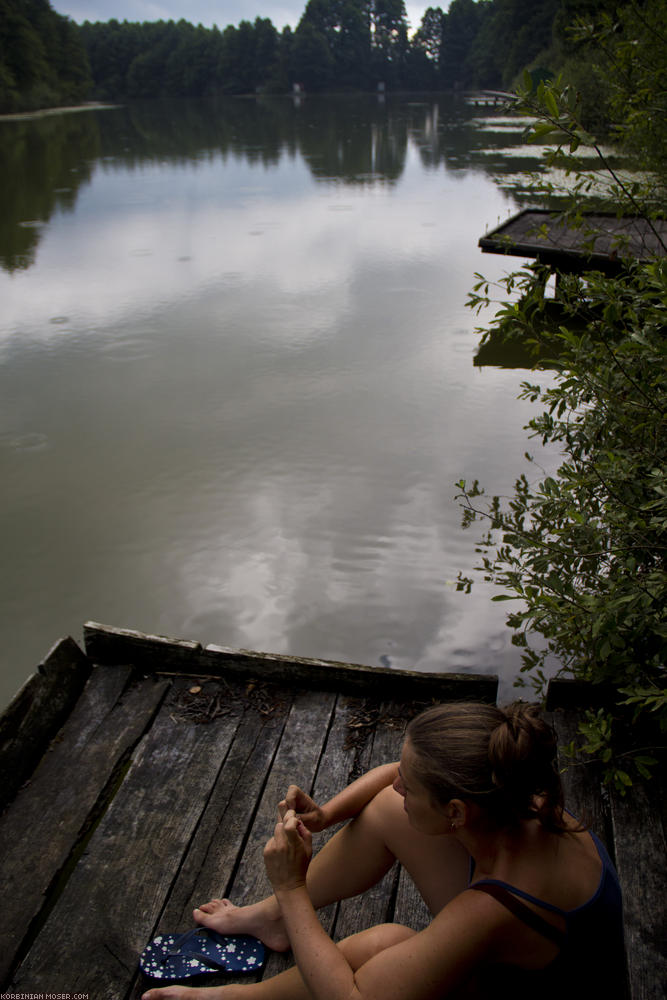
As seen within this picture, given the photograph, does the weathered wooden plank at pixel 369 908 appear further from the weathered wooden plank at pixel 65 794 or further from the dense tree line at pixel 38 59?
the dense tree line at pixel 38 59

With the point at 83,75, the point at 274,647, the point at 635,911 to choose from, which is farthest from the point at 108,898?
the point at 83,75

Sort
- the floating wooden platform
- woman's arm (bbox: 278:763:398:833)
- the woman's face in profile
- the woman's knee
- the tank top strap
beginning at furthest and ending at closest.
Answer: the floating wooden platform
woman's arm (bbox: 278:763:398:833)
the woman's knee
the woman's face in profile
the tank top strap

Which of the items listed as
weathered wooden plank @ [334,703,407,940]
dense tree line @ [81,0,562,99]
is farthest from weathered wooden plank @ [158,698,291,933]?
dense tree line @ [81,0,562,99]

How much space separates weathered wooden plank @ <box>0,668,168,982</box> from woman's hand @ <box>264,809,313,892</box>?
2.07 feet

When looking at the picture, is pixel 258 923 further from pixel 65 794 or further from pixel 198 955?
pixel 65 794

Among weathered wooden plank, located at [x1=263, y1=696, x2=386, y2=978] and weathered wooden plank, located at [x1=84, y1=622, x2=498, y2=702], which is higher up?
weathered wooden plank, located at [x1=84, y1=622, x2=498, y2=702]

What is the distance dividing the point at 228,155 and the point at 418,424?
18.6m

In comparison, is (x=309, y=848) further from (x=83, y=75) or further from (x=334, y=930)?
(x=83, y=75)

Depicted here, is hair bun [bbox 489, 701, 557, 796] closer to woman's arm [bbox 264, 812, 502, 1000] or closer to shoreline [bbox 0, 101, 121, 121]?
woman's arm [bbox 264, 812, 502, 1000]

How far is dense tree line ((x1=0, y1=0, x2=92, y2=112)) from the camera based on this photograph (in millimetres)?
36562

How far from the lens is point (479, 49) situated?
59.7 metres

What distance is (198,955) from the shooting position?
1589 millimetres

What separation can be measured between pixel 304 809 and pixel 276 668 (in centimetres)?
75

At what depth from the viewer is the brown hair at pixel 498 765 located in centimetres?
118
